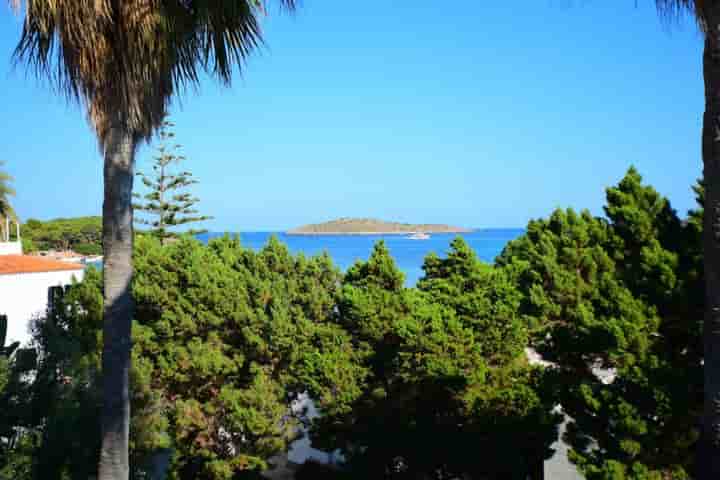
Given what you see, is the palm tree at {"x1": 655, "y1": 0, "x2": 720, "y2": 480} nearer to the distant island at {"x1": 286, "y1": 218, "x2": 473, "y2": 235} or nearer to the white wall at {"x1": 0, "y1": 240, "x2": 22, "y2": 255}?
the white wall at {"x1": 0, "y1": 240, "x2": 22, "y2": 255}

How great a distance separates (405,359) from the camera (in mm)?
13070

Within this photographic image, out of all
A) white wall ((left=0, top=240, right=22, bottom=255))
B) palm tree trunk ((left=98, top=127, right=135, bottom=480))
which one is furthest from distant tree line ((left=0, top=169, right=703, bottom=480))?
white wall ((left=0, top=240, right=22, bottom=255))

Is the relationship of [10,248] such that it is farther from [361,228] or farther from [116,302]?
[361,228]

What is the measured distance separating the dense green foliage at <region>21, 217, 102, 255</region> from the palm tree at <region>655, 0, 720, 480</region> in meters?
65.7

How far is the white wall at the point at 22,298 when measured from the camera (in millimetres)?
15508

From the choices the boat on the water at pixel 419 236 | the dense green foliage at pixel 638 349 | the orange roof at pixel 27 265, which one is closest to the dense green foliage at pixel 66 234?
the orange roof at pixel 27 265

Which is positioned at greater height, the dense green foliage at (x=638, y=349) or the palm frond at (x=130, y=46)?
the palm frond at (x=130, y=46)

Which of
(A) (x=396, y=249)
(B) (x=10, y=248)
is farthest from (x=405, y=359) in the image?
(A) (x=396, y=249)

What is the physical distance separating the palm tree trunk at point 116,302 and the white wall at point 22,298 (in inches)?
448

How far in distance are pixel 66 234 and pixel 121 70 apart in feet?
225

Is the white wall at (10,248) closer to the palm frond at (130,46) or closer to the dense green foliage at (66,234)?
the palm frond at (130,46)

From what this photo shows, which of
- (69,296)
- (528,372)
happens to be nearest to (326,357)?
(528,372)

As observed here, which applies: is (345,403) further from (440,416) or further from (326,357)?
(440,416)

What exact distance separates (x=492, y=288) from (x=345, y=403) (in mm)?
4056
